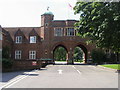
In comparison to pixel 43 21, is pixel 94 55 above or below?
below

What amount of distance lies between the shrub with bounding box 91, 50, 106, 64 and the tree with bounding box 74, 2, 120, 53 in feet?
86.5

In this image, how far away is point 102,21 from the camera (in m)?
20.0

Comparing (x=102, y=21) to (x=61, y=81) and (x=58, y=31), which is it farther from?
(x=58, y=31)

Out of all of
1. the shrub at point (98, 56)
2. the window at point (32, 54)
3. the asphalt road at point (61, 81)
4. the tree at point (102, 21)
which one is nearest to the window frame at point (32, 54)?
the window at point (32, 54)

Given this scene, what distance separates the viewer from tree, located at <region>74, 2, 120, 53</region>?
1909 cm

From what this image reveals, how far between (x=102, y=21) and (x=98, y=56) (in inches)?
1163

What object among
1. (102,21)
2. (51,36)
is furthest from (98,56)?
(102,21)

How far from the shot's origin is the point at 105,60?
50625 mm

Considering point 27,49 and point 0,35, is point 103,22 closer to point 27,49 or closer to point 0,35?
point 0,35

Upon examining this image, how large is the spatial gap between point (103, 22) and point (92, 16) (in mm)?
2095

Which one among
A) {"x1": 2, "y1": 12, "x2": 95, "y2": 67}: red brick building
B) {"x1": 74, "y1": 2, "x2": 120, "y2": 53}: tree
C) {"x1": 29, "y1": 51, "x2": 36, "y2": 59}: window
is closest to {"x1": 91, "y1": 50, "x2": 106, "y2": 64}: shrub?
{"x1": 2, "y1": 12, "x2": 95, "y2": 67}: red brick building

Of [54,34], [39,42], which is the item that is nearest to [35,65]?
[39,42]

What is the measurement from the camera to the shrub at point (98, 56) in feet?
160

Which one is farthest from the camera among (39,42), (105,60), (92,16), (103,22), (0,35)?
(105,60)
